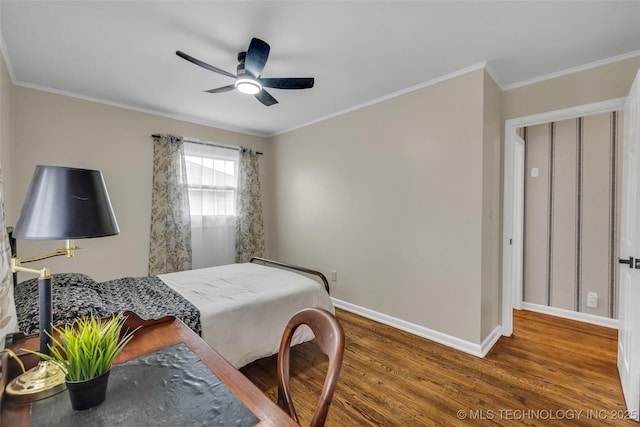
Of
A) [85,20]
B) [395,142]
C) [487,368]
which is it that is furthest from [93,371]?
[395,142]

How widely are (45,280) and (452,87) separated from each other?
2930 millimetres

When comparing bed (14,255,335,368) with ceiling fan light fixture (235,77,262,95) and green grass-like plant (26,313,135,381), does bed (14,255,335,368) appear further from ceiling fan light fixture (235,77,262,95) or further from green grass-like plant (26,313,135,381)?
ceiling fan light fixture (235,77,262,95)

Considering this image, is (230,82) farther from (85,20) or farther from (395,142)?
(395,142)

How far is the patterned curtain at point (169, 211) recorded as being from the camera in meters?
3.41

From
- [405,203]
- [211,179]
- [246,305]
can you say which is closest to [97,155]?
[211,179]

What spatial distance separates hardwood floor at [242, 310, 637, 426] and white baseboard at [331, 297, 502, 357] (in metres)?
0.06

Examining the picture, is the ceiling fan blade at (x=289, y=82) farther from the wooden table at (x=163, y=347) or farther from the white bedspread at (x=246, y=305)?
the wooden table at (x=163, y=347)

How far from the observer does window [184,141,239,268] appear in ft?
12.3

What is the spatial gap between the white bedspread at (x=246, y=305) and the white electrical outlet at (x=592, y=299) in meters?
2.88

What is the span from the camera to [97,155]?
9.99ft

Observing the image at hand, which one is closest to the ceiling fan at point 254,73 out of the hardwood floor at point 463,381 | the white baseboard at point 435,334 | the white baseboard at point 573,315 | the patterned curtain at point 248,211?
the patterned curtain at point 248,211

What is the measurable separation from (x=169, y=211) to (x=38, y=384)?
2.88 m

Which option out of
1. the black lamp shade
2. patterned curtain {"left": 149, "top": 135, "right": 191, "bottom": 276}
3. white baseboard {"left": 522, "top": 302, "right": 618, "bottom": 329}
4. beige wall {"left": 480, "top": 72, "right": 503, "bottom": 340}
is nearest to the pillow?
the black lamp shade

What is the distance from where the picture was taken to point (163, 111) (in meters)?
3.44
